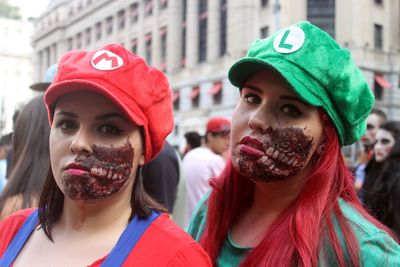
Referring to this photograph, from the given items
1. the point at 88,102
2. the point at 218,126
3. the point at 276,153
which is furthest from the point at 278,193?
the point at 218,126

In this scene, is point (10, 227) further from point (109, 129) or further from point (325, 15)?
point (325, 15)

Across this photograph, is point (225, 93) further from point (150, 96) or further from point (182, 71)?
point (150, 96)

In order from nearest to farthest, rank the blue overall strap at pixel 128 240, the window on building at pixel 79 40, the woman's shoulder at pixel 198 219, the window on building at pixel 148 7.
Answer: the blue overall strap at pixel 128 240 → the woman's shoulder at pixel 198 219 → the window on building at pixel 148 7 → the window on building at pixel 79 40

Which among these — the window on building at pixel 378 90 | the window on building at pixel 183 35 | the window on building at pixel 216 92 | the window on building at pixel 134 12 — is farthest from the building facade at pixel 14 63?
the window on building at pixel 378 90

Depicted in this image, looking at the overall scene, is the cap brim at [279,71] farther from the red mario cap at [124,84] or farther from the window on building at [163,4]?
the window on building at [163,4]

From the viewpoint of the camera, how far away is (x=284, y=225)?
1.78m

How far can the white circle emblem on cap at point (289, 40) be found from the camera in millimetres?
1803

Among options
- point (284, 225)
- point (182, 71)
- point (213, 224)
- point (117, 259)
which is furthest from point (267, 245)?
point (182, 71)

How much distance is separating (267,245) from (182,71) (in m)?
31.1

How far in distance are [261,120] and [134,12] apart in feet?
126

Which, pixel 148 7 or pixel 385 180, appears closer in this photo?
pixel 385 180

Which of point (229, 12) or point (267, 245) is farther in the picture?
point (229, 12)

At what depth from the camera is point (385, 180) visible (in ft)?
13.1

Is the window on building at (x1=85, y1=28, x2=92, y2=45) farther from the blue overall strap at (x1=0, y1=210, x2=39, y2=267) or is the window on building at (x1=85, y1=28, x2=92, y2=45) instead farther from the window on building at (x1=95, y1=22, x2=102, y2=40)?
the blue overall strap at (x1=0, y1=210, x2=39, y2=267)
